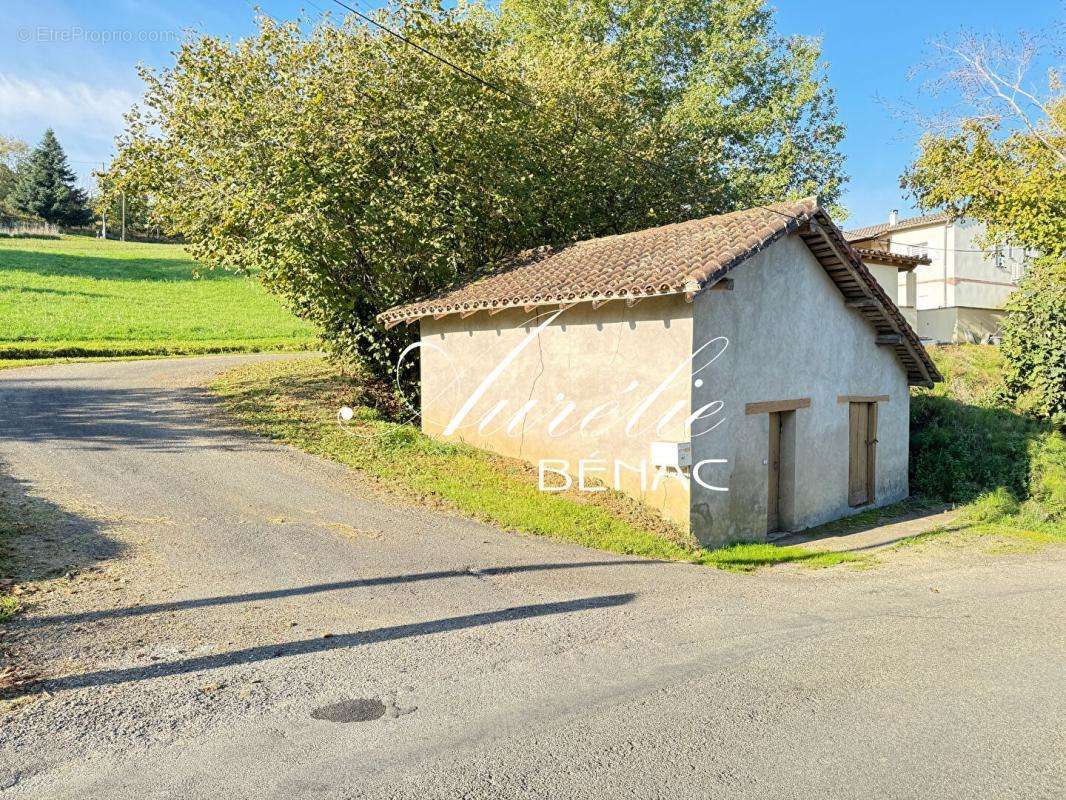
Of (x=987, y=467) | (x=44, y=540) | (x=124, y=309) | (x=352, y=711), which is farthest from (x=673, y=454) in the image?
(x=124, y=309)

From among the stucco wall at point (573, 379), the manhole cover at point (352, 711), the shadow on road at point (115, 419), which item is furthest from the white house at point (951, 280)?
the manhole cover at point (352, 711)

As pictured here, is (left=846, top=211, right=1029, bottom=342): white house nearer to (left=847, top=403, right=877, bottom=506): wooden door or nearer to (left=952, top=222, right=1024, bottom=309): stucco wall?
(left=952, top=222, right=1024, bottom=309): stucco wall

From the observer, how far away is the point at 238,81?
15891mm

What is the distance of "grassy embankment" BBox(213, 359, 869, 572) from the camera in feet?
34.6

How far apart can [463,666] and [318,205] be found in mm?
10749

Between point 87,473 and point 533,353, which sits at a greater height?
point 533,353

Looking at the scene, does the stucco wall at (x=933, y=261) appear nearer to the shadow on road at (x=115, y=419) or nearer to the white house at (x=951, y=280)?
the white house at (x=951, y=280)

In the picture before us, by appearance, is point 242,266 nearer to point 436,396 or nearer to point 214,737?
point 436,396

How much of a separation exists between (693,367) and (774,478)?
3.33 m

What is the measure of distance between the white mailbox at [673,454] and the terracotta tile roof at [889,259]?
13.6m

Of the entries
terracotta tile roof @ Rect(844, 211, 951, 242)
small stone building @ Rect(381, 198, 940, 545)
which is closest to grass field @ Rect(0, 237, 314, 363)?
small stone building @ Rect(381, 198, 940, 545)

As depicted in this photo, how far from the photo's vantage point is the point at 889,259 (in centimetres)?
2345

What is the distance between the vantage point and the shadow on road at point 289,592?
21.0ft

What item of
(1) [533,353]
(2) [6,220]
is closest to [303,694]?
(1) [533,353]
